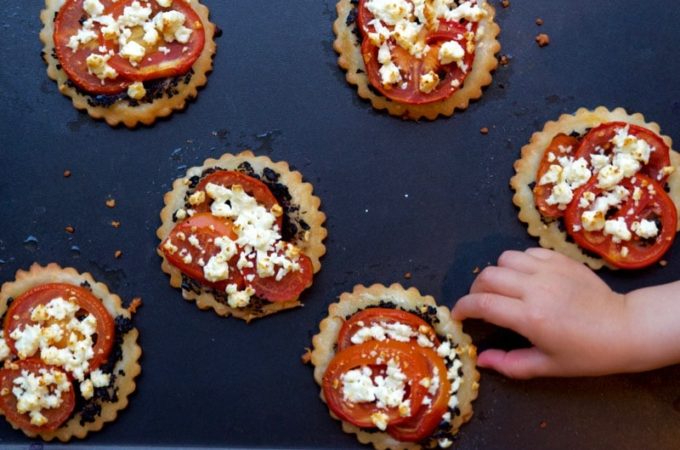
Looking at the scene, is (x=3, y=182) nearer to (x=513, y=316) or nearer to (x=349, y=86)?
(x=349, y=86)

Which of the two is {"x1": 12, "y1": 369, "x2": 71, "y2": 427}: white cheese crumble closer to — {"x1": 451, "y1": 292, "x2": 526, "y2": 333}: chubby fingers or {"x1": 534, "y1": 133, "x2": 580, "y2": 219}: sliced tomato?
{"x1": 451, "y1": 292, "x2": 526, "y2": 333}: chubby fingers

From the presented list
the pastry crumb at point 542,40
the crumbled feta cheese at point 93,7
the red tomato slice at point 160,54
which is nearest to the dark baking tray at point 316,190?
the pastry crumb at point 542,40

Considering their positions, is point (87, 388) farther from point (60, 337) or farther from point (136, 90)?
point (136, 90)

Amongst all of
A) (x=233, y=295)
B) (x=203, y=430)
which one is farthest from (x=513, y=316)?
(x=203, y=430)

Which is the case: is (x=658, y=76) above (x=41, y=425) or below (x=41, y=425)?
above

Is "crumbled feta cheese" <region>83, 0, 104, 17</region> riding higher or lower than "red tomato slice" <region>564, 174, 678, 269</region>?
higher

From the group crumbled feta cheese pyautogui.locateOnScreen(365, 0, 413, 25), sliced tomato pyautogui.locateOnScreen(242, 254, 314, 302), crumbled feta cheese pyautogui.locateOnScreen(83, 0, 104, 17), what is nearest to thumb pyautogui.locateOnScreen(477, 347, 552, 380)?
sliced tomato pyautogui.locateOnScreen(242, 254, 314, 302)
